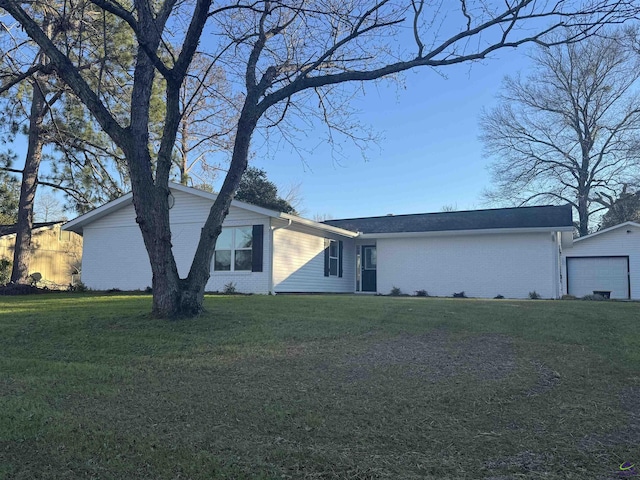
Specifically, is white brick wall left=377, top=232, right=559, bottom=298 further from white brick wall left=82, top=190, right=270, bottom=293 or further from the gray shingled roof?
white brick wall left=82, top=190, right=270, bottom=293

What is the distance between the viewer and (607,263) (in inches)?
948

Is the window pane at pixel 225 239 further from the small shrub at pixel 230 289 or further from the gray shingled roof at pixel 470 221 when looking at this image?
the gray shingled roof at pixel 470 221

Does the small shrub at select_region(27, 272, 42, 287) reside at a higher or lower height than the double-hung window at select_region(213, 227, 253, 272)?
lower

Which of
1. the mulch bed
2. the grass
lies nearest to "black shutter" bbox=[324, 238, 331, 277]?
the mulch bed

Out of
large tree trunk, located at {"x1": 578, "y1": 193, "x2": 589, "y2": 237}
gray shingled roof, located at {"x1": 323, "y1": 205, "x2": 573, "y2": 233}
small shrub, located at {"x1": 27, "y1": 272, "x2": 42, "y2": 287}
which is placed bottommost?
small shrub, located at {"x1": 27, "y1": 272, "x2": 42, "y2": 287}

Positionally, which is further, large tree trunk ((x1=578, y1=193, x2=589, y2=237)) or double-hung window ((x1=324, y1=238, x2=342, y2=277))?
large tree trunk ((x1=578, y1=193, x2=589, y2=237))

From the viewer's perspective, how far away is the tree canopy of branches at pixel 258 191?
2367 centimetres

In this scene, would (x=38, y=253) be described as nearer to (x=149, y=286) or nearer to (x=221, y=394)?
(x=149, y=286)

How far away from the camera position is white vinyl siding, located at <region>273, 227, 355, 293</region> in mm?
16109

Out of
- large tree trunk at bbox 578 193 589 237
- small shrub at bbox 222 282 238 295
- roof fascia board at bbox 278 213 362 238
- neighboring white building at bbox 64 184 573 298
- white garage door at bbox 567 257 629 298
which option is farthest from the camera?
large tree trunk at bbox 578 193 589 237

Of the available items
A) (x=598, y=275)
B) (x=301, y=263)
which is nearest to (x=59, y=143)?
(x=301, y=263)

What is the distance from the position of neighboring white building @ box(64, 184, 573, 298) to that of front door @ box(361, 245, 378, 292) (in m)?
0.04

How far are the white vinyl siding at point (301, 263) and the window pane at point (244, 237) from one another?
0.88m

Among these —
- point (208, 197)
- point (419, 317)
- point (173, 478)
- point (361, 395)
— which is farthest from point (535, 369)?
point (208, 197)
